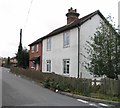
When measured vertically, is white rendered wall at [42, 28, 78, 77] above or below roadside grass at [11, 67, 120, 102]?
above

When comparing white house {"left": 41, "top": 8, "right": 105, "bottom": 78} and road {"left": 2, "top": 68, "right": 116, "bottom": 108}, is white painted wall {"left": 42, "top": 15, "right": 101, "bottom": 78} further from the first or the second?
road {"left": 2, "top": 68, "right": 116, "bottom": 108}

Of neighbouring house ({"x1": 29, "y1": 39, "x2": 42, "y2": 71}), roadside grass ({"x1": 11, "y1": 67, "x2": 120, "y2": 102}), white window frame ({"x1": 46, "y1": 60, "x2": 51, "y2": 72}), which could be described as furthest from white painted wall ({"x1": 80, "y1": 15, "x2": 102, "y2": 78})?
neighbouring house ({"x1": 29, "y1": 39, "x2": 42, "y2": 71})

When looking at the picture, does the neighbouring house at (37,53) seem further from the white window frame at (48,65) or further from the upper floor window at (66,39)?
the upper floor window at (66,39)

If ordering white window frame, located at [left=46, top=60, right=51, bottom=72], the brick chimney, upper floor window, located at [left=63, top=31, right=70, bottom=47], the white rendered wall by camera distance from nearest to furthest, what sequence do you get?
the white rendered wall < upper floor window, located at [left=63, top=31, right=70, bottom=47] < the brick chimney < white window frame, located at [left=46, top=60, right=51, bottom=72]

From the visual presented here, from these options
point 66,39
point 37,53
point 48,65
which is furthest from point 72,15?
point 37,53

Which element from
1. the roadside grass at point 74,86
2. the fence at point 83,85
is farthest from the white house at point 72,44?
the fence at point 83,85

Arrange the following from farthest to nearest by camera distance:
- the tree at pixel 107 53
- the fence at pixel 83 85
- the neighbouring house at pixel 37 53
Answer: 1. the neighbouring house at pixel 37 53
2. the tree at pixel 107 53
3. the fence at pixel 83 85

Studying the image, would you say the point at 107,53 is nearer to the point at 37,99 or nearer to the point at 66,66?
the point at 37,99

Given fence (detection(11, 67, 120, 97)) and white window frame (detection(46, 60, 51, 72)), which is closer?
fence (detection(11, 67, 120, 97))

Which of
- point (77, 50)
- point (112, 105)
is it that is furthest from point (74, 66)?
point (112, 105)

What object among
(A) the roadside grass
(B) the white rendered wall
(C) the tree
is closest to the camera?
(A) the roadside grass

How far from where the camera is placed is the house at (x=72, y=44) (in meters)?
25.8

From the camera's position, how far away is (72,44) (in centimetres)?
2680

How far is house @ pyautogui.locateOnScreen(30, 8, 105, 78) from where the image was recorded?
84.6 ft
